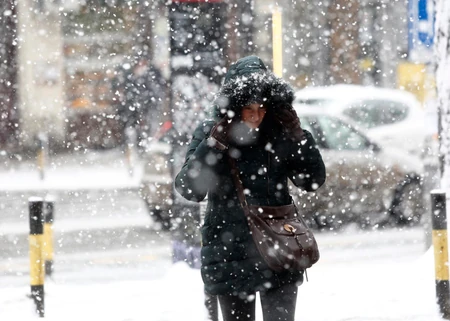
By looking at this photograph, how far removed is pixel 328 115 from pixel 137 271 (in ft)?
10.5

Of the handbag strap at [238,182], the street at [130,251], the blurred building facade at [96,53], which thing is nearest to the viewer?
the handbag strap at [238,182]

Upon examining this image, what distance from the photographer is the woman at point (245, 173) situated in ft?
12.9

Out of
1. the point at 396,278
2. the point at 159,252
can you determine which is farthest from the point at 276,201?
the point at 159,252

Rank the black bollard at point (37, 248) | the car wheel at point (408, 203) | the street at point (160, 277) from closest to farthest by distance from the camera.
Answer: the black bollard at point (37, 248) → the street at point (160, 277) → the car wheel at point (408, 203)

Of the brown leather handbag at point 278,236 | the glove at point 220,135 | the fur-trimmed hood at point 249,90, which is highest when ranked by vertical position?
the fur-trimmed hood at point 249,90

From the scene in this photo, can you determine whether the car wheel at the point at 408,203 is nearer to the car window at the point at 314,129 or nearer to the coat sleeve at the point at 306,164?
the car window at the point at 314,129

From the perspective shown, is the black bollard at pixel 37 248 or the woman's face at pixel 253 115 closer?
the woman's face at pixel 253 115

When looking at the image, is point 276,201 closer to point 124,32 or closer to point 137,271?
point 137,271

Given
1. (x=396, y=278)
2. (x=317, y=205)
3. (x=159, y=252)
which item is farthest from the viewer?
(x=317, y=205)

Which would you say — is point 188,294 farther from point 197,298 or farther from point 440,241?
point 440,241

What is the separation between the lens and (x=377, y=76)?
27422 mm

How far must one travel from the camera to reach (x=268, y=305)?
157 inches

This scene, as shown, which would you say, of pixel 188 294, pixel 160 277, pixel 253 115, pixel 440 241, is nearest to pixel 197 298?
pixel 188 294

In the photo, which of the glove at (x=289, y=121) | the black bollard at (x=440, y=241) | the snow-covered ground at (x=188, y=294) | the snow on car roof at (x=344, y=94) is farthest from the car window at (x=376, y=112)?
the glove at (x=289, y=121)
